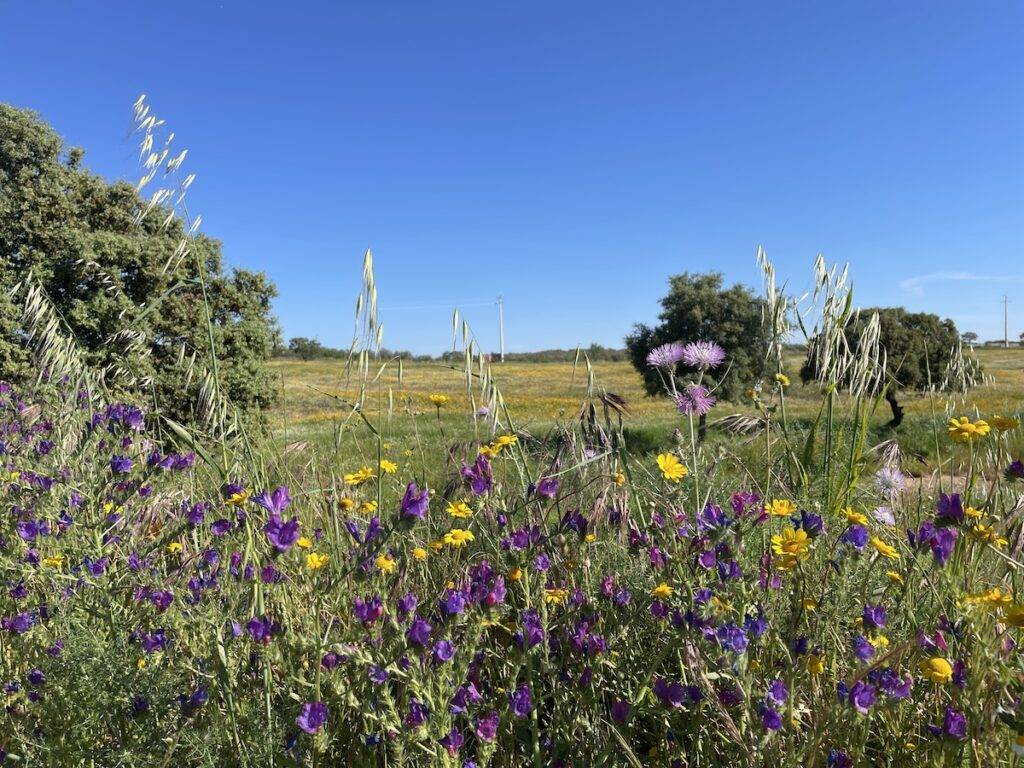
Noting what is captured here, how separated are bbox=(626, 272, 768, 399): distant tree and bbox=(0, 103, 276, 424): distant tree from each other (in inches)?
425

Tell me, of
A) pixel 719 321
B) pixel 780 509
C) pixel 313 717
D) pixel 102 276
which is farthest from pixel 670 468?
pixel 719 321

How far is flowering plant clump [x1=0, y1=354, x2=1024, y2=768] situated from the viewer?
4.61ft

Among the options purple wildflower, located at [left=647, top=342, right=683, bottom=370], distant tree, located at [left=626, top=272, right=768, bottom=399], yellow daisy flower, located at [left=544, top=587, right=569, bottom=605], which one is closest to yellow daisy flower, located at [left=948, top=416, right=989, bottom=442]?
purple wildflower, located at [left=647, top=342, right=683, bottom=370]

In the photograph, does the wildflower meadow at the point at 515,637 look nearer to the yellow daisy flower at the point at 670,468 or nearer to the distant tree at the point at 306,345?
the yellow daisy flower at the point at 670,468

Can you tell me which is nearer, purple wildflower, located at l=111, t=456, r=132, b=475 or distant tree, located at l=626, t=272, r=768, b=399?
purple wildflower, located at l=111, t=456, r=132, b=475

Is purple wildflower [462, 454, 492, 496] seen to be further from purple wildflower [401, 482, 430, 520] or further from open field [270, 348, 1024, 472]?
open field [270, 348, 1024, 472]

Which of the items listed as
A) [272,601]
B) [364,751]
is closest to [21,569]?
[272,601]

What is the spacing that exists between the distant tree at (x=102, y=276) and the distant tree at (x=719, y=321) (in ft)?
35.4

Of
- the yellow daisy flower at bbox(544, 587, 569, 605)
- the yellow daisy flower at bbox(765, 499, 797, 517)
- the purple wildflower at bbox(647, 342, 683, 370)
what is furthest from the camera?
the purple wildflower at bbox(647, 342, 683, 370)

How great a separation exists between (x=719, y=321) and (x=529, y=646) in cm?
1664

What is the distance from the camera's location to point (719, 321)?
17062 mm

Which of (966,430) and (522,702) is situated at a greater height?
(966,430)

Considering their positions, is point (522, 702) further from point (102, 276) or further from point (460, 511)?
point (102, 276)

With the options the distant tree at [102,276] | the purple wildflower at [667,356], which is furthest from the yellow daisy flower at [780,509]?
the distant tree at [102,276]
